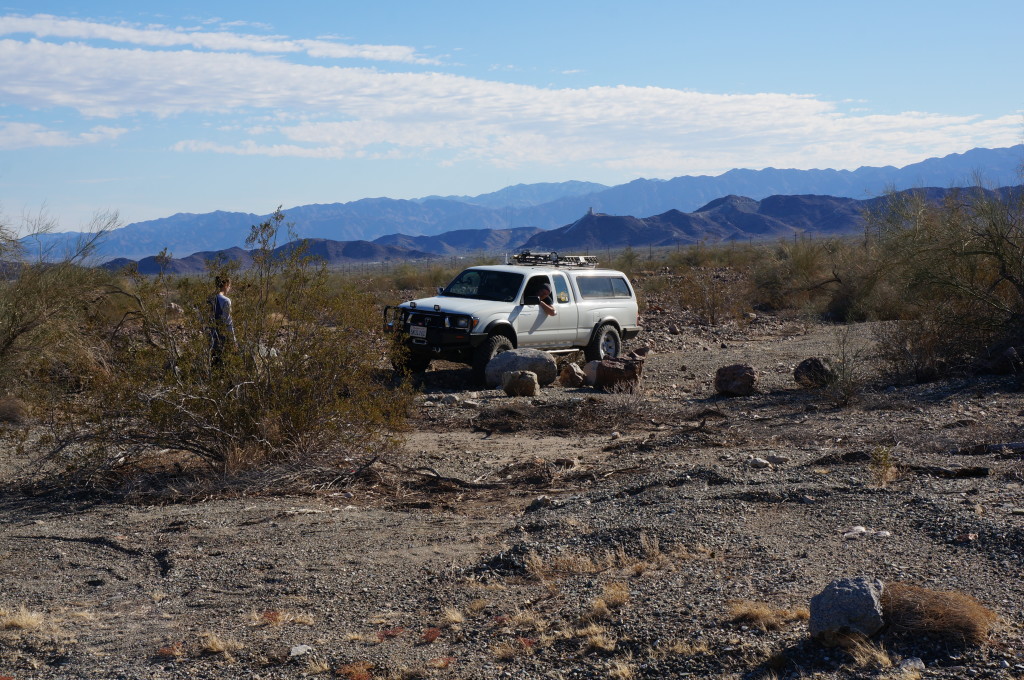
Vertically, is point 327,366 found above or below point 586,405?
above

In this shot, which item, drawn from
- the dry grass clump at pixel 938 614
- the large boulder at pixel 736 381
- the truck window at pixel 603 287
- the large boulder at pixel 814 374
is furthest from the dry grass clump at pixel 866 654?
the truck window at pixel 603 287

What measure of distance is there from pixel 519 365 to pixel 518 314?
1.19 metres

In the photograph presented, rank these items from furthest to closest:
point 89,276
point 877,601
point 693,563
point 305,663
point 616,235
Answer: point 616,235 < point 89,276 < point 693,563 < point 305,663 < point 877,601

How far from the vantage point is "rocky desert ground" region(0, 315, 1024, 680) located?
15.2ft

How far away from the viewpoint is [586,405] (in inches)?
493

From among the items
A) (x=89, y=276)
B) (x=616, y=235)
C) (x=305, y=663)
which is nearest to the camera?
(x=305, y=663)

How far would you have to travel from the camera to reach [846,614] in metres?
4.32

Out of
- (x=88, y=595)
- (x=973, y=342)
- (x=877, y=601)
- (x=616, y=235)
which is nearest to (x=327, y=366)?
(x=88, y=595)

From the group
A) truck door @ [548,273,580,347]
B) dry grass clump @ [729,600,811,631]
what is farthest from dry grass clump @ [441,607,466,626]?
truck door @ [548,273,580,347]

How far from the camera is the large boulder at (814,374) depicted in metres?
13.2

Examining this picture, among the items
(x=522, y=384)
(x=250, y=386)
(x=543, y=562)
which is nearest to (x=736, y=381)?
(x=522, y=384)

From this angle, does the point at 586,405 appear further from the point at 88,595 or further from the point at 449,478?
the point at 88,595

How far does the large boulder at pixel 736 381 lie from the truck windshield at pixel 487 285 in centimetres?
362

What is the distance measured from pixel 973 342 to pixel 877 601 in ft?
36.7
